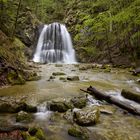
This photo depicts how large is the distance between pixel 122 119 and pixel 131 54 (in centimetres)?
1572

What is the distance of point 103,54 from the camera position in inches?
1026

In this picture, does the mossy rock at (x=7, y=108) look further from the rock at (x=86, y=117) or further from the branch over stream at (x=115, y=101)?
the branch over stream at (x=115, y=101)

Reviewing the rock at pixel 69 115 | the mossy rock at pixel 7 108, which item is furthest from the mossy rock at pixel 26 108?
the rock at pixel 69 115

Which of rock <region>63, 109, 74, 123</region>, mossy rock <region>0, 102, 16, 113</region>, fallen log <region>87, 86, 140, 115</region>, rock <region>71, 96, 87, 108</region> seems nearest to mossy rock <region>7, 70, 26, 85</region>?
fallen log <region>87, 86, 140, 115</region>

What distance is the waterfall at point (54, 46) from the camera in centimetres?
2975

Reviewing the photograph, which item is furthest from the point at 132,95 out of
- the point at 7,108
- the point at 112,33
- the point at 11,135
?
the point at 112,33

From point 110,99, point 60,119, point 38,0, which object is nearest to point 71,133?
point 60,119

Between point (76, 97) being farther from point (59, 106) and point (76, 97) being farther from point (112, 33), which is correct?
point (112, 33)

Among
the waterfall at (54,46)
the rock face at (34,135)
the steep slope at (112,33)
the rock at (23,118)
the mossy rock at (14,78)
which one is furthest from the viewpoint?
the waterfall at (54,46)

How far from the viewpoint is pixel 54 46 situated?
1240 inches

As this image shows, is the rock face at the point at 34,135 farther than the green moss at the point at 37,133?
No

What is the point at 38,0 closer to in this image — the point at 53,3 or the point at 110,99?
the point at 53,3

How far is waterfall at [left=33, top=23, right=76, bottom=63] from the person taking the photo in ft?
97.6

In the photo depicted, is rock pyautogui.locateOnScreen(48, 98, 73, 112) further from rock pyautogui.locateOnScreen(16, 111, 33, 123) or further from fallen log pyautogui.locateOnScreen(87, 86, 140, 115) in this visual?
fallen log pyautogui.locateOnScreen(87, 86, 140, 115)
